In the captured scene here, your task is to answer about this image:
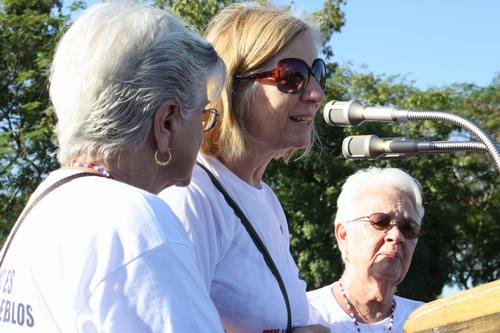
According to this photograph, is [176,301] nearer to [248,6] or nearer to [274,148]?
[274,148]

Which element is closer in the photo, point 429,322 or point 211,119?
point 429,322

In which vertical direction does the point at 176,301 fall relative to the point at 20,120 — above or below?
below

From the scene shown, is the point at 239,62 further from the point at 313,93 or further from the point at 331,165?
the point at 331,165

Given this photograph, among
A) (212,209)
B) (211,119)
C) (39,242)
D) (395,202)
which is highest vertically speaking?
(395,202)

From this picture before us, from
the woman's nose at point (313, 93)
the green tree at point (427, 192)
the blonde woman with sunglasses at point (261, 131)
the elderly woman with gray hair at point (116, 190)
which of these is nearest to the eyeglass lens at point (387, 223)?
the blonde woman with sunglasses at point (261, 131)

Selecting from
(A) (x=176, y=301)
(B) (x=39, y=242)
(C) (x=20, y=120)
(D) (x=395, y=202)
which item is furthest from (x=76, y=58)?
(C) (x=20, y=120)

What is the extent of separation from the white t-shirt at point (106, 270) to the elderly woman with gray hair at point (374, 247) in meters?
2.37

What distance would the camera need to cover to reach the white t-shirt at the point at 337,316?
3.91 metres

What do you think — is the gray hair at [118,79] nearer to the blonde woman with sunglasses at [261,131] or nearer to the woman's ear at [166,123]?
the woman's ear at [166,123]

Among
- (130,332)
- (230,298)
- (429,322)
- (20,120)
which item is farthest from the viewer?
(20,120)

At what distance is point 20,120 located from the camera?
1766 centimetres

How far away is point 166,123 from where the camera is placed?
1994 mm

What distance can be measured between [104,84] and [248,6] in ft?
4.15

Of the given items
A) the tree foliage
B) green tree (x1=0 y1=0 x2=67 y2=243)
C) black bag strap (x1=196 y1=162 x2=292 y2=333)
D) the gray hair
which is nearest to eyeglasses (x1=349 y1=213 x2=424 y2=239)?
black bag strap (x1=196 y1=162 x2=292 y2=333)
